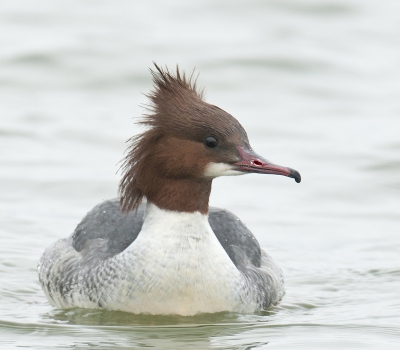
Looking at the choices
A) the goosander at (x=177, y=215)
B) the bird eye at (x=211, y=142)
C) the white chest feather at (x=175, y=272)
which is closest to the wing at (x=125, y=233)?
the goosander at (x=177, y=215)

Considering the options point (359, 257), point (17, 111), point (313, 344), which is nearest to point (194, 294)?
point (313, 344)

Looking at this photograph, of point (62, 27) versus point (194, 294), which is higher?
point (62, 27)

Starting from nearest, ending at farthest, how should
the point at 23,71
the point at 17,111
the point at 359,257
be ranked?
the point at 359,257 → the point at 17,111 → the point at 23,71

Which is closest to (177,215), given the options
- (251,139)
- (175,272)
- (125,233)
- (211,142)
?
(175,272)

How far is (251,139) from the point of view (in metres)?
14.2

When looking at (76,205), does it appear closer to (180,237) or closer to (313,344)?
(180,237)

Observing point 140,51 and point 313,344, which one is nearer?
point 313,344

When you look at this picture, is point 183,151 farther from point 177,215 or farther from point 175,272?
point 175,272

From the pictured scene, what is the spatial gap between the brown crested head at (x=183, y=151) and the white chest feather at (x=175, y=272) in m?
0.18

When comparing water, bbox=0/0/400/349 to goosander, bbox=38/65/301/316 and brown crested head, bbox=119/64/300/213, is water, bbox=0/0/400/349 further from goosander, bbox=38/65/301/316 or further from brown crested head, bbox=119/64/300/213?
brown crested head, bbox=119/64/300/213

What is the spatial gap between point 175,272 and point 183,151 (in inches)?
36.0

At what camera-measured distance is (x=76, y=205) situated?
12.1 metres

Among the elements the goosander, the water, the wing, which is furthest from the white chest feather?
the wing

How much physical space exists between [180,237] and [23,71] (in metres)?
9.11
